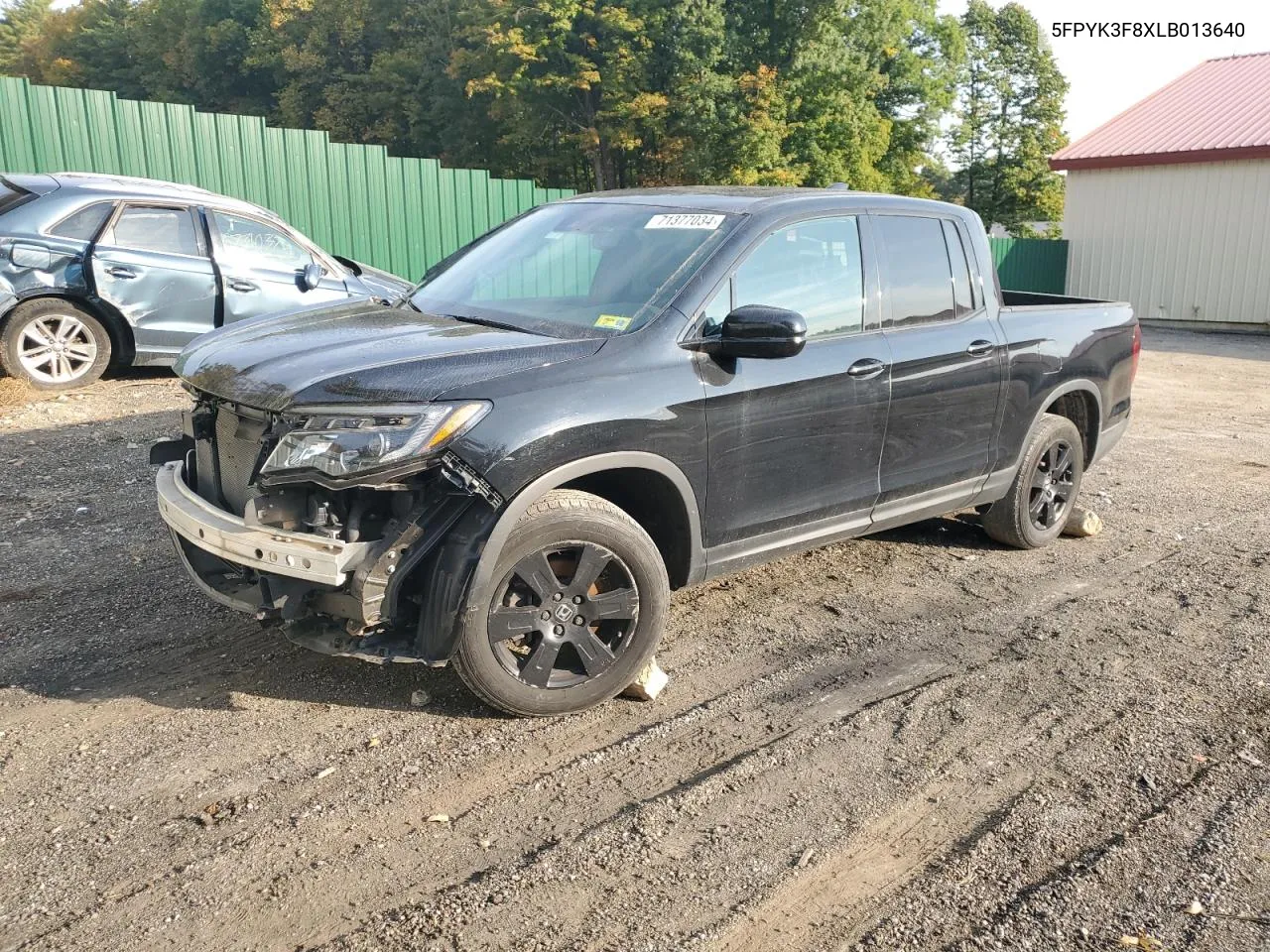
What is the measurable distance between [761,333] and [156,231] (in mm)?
7022

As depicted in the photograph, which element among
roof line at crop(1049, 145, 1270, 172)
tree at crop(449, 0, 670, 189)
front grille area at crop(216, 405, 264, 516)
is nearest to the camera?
front grille area at crop(216, 405, 264, 516)

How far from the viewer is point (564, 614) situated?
3.63m

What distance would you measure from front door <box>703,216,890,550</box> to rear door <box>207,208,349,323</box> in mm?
5900

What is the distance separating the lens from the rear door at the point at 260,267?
923 cm

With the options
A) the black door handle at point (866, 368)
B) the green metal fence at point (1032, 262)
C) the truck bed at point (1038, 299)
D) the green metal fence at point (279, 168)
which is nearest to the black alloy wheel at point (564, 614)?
the black door handle at point (866, 368)

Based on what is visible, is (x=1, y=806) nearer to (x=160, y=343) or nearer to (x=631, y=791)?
(x=631, y=791)

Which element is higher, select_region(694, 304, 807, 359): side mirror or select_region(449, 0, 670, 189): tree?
select_region(449, 0, 670, 189): tree

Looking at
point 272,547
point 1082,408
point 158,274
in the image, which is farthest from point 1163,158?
point 272,547

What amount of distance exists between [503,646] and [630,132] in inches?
1396

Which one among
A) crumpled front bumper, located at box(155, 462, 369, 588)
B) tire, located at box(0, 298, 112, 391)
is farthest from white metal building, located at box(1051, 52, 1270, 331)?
crumpled front bumper, located at box(155, 462, 369, 588)

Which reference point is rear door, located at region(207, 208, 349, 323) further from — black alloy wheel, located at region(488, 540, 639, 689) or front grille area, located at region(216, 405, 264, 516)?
black alloy wheel, located at region(488, 540, 639, 689)

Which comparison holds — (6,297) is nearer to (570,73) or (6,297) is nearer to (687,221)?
(687,221)

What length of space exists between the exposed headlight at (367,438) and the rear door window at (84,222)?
647 centimetres

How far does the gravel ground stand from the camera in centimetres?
271
